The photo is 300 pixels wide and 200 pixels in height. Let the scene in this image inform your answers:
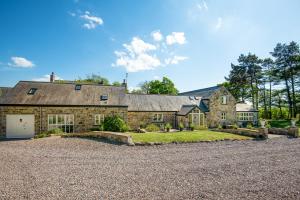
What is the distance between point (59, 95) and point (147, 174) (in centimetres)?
1747

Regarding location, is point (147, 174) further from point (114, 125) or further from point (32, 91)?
point (32, 91)

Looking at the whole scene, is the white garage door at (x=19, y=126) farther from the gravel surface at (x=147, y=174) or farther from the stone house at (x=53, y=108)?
the gravel surface at (x=147, y=174)

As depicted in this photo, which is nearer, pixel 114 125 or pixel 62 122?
pixel 114 125

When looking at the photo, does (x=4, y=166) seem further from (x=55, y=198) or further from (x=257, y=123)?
(x=257, y=123)

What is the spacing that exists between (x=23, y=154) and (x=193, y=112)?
66.0 feet

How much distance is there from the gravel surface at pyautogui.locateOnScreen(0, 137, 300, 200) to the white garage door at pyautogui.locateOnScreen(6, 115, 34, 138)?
8.55 metres

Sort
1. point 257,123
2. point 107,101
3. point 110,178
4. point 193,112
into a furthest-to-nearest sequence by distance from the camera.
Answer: point 257,123
point 193,112
point 107,101
point 110,178

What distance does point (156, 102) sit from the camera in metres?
27.9

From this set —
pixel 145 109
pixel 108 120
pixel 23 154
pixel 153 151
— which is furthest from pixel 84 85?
pixel 153 151

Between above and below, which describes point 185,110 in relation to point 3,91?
below

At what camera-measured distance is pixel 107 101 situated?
22.5 metres

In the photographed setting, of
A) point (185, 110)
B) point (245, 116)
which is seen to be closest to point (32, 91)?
point (185, 110)

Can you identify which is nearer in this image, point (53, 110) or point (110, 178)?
point (110, 178)

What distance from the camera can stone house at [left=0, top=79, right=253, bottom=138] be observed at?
64.3 feet
